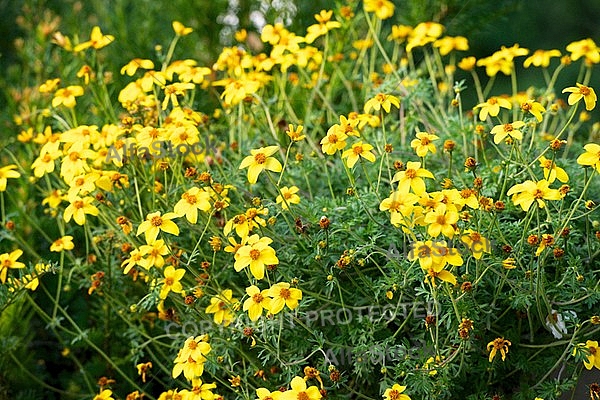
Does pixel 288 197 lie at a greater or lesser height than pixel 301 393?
greater

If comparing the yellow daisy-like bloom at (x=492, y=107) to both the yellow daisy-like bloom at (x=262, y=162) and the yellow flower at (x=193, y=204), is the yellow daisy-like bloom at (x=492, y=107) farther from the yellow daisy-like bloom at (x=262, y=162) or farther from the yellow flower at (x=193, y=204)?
the yellow flower at (x=193, y=204)

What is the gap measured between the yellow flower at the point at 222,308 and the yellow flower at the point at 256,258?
0.48 ft

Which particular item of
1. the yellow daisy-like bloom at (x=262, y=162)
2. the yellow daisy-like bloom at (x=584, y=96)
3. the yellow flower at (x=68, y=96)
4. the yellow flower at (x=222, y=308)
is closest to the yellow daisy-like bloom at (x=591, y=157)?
the yellow daisy-like bloom at (x=584, y=96)

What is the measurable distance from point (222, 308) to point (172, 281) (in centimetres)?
9

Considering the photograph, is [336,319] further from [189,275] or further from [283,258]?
[189,275]

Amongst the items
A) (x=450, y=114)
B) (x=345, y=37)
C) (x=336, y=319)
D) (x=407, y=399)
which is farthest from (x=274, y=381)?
(x=345, y=37)

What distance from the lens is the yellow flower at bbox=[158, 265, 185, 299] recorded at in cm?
115

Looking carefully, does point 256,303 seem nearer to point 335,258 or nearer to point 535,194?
point 335,258

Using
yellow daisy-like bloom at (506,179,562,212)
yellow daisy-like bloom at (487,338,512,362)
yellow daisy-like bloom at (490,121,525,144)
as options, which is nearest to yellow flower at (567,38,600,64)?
yellow daisy-like bloom at (490,121,525,144)

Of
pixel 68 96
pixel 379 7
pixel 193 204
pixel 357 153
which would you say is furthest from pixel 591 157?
pixel 68 96

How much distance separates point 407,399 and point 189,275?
1.47 ft

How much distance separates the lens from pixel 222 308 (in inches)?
47.3

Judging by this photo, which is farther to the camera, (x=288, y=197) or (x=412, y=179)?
(x=288, y=197)

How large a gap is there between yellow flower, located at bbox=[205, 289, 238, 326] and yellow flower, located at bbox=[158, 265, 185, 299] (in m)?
0.06
